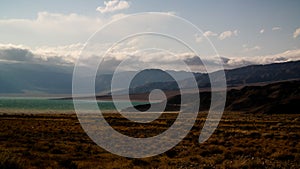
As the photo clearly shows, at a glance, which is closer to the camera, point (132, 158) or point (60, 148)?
point (132, 158)

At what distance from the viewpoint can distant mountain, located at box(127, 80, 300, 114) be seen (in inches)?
3767

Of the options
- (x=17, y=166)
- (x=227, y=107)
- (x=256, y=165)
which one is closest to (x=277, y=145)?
(x=256, y=165)

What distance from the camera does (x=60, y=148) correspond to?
22.5 metres

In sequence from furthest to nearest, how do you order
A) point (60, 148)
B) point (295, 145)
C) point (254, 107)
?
point (254, 107) < point (295, 145) < point (60, 148)

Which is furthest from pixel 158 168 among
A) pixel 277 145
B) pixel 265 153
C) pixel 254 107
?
pixel 254 107

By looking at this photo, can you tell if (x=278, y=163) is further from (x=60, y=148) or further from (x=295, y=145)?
(x=60, y=148)

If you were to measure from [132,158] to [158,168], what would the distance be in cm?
379

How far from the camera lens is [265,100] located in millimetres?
113125

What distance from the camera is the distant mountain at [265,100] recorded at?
314 feet

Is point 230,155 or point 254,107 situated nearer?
point 230,155

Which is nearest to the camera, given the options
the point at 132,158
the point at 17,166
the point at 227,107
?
the point at 17,166

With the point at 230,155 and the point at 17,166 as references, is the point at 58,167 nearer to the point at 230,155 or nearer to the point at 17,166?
the point at 17,166

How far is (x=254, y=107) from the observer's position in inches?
4311

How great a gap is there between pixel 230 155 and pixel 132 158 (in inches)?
248
